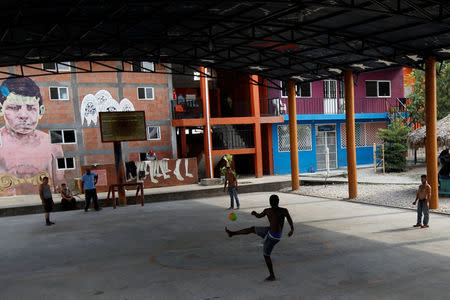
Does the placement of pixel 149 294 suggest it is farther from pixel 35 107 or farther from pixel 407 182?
pixel 35 107

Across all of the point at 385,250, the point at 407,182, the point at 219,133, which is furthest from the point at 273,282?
the point at 219,133

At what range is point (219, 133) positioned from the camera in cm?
2745

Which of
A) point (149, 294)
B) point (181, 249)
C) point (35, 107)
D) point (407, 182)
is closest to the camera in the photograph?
point (149, 294)

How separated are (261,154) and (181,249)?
17612 mm

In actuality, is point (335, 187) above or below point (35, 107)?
below

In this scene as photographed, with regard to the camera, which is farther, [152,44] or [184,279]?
[152,44]

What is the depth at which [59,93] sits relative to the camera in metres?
24.7

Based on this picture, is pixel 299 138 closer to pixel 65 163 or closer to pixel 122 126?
pixel 122 126

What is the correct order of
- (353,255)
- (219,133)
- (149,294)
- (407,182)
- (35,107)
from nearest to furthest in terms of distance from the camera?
(149,294) → (353,255) → (407,182) → (35,107) → (219,133)

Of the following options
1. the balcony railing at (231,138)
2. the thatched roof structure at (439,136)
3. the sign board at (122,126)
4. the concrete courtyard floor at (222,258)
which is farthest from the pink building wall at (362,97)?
the concrete courtyard floor at (222,258)

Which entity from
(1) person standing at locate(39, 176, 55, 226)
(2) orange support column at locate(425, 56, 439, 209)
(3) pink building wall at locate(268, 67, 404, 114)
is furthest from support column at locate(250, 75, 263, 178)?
(1) person standing at locate(39, 176, 55, 226)

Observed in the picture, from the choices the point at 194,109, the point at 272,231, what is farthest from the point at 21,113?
the point at 272,231

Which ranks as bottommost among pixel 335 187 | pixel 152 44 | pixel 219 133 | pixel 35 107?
pixel 335 187

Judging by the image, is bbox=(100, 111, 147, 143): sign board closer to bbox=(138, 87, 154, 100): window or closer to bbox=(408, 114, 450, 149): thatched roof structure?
bbox=(138, 87, 154, 100): window
